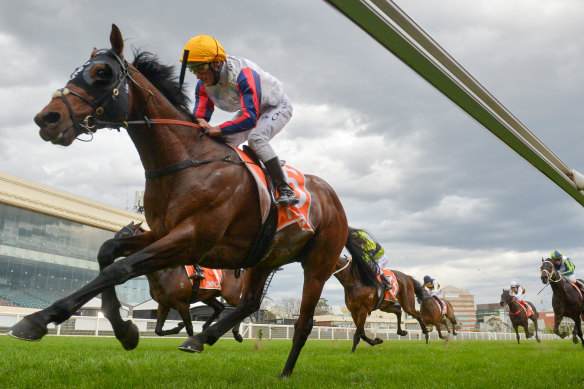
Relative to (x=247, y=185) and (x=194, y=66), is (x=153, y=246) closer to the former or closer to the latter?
(x=247, y=185)

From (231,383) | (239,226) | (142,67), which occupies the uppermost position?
(142,67)

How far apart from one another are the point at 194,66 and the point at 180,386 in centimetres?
270

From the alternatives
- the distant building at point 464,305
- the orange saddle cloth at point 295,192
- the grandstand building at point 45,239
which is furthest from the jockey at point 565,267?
the distant building at point 464,305

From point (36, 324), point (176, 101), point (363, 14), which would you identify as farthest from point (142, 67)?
point (363, 14)

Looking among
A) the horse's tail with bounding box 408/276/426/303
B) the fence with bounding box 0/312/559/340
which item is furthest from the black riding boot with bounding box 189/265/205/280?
the horse's tail with bounding box 408/276/426/303

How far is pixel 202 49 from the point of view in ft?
13.5

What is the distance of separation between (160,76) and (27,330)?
245 cm

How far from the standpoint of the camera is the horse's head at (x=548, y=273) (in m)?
13.1

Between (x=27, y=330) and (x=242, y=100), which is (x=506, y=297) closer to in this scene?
(x=242, y=100)

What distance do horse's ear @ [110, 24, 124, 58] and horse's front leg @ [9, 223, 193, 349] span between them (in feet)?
4.99

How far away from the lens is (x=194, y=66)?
4.20 m

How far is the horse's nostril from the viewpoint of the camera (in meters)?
3.33

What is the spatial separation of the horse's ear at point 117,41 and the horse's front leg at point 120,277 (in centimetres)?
152

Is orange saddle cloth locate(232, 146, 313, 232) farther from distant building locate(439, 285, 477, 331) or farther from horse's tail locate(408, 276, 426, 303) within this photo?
distant building locate(439, 285, 477, 331)
